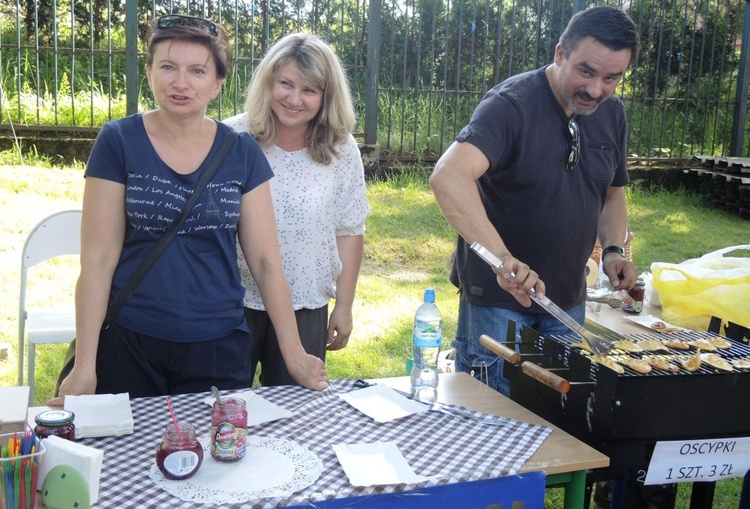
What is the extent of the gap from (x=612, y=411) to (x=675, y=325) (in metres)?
1.38

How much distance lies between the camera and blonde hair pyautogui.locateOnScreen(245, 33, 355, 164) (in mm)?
2738

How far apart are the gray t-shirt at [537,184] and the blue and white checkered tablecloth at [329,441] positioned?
65 cm

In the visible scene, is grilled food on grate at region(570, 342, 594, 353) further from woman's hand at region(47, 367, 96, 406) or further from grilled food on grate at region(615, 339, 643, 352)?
woman's hand at region(47, 367, 96, 406)

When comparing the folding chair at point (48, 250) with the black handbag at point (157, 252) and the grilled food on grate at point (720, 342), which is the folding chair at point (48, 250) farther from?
the grilled food on grate at point (720, 342)

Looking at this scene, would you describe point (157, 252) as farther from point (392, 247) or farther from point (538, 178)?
point (392, 247)

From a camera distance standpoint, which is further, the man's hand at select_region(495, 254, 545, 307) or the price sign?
the man's hand at select_region(495, 254, 545, 307)

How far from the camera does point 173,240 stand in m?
2.27

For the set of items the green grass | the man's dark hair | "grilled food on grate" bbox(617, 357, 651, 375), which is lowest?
the green grass

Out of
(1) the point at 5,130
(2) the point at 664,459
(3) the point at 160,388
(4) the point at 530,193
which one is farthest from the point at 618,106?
(1) the point at 5,130

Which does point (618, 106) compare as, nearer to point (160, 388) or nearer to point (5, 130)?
point (160, 388)

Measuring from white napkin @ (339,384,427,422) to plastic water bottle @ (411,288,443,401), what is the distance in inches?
3.8

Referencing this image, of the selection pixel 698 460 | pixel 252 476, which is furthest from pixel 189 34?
pixel 698 460

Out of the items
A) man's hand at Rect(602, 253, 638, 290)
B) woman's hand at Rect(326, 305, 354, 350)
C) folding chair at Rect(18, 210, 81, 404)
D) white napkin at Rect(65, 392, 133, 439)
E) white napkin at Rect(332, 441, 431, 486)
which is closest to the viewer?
white napkin at Rect(332, 441, 431, 486)

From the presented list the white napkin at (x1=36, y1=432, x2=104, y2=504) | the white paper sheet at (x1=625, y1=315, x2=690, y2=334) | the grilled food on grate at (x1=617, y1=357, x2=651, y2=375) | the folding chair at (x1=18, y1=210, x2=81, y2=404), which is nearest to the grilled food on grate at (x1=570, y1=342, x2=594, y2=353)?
the grilled food on grate at (x1=617, y1=357, x2=651, y2=375)
